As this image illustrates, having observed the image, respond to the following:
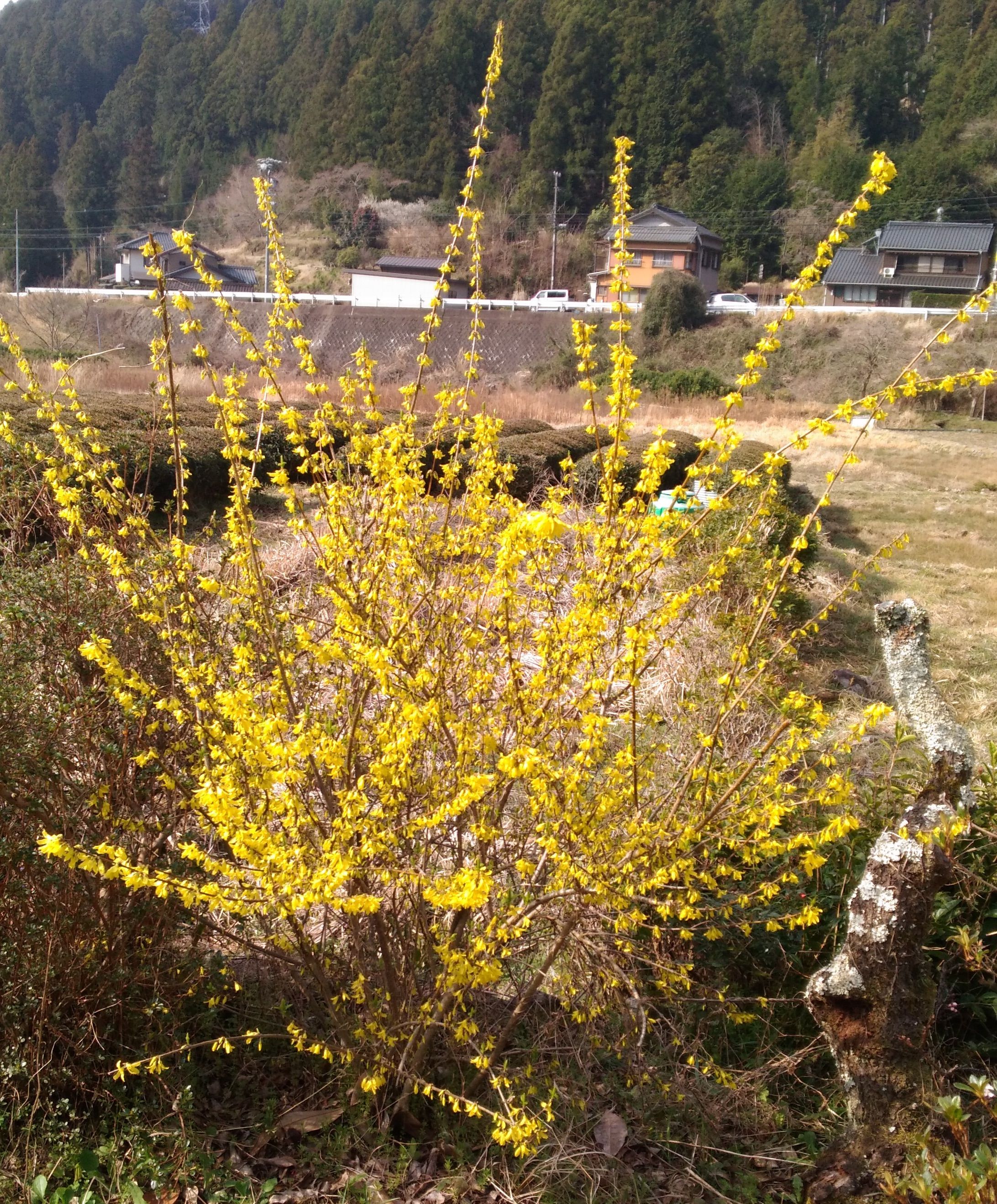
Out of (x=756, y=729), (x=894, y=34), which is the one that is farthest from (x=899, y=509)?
(x=894, y=34)

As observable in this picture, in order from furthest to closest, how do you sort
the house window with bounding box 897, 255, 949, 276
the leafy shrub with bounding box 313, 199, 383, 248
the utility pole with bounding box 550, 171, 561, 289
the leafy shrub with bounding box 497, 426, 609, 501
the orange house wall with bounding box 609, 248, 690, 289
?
the leafy shrub with bounding box 313, 199, 383, 248
the utility pole with bounding box 550, 171, 561, 289
the orange house wall with bounding box 609, 248, 690, 289
the house window with bounding box 897, 255, 949, 276
the leafy shrub with bounding box 497, 426, 609, 501

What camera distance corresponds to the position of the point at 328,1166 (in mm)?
2484

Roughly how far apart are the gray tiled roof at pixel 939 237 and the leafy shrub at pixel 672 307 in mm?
11839

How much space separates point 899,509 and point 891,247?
3522 centimetres

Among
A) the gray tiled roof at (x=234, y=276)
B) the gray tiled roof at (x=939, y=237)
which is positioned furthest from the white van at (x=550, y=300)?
the gray tiled roof at (x=939, y=237)

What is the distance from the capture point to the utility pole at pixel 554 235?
50531mm

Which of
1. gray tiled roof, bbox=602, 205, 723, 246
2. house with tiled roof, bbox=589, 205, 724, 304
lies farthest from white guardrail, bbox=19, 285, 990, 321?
gray tiled roof, bbox=602, 205, 723, 246

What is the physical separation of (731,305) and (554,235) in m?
15.0

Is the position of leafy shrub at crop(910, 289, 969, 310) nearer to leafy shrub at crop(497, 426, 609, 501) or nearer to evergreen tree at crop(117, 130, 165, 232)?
leafy shrub at crop(497, 426, 609, 501)

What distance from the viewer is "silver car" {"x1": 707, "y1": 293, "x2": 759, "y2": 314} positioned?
38.5 m

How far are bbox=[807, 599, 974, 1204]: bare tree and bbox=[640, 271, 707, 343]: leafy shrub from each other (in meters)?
37.0

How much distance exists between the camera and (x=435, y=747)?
2.51 meters

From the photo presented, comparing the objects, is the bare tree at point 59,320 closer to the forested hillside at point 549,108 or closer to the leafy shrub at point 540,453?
the leafy shrub at point 540,453

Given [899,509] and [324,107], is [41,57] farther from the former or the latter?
[899,509]
